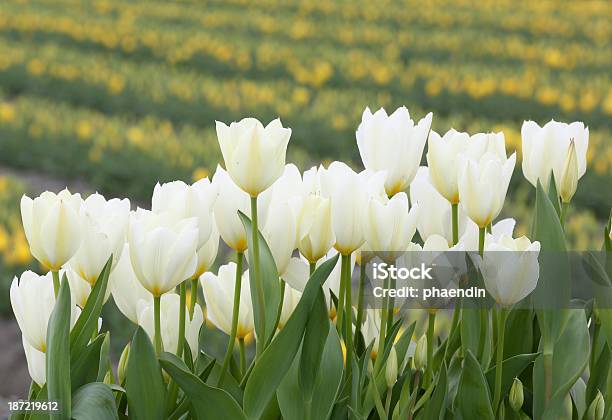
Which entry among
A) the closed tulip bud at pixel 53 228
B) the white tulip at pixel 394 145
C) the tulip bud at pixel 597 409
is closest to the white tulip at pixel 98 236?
the closed tulip bud at pixel 53 228

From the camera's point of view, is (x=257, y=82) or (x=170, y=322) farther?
(x=257, y=82)

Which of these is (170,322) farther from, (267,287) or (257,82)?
(257,82)

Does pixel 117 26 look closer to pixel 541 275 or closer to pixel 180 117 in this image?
pixel 180 117

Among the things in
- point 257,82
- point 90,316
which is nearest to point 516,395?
point 90,316

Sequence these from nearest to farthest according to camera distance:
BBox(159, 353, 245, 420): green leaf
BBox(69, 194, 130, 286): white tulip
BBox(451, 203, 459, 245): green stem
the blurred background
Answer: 1. BBox(159, 353, 245, 420): green leaf
2. BBox(69, 194, 130, 286): white tulip
3. BBox(451, 203, 459, 245): green stem
4. the blurred background

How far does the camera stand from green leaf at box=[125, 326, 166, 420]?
865 mm

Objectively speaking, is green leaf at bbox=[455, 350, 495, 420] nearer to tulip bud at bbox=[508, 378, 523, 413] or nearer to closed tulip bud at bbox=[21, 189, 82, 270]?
tulip bud at bbox=[508, 378, 523, 413]

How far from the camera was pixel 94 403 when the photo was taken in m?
0.86

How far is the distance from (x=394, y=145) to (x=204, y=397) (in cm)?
35

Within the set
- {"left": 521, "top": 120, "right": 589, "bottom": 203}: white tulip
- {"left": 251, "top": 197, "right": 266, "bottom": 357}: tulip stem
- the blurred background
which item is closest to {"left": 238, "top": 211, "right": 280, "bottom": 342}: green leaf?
{"left": 251, "top": 197, "right": 266, "bottom": 357}: tulip stem

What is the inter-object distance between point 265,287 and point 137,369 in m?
0.14

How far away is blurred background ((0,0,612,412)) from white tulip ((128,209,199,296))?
2749 mm

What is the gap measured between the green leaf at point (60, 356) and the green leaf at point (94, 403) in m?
0.01

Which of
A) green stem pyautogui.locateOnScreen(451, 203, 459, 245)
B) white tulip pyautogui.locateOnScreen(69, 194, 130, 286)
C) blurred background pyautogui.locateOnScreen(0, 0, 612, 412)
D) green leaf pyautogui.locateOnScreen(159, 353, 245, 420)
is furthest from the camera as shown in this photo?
blurred background pyautogui.locateOnScreen(0, 0, 612, 412)
